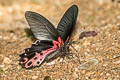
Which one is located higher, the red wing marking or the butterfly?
the butterfly

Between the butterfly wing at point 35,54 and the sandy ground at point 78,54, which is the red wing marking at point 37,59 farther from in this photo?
the sandy ground at point 78,54

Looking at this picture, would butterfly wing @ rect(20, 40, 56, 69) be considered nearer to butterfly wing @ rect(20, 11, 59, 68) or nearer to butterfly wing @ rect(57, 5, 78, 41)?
butterfly wing @ rect(20, 11, 59, 68)

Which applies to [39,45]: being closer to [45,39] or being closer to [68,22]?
[45,39]

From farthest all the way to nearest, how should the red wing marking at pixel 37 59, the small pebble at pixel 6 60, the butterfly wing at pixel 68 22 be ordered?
the small pebble at pixel 6 60, the red wing marking at pixel 37 59, the butterfly wing at pixel 68 22

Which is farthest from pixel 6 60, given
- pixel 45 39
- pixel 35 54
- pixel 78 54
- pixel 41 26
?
pixel 78 54

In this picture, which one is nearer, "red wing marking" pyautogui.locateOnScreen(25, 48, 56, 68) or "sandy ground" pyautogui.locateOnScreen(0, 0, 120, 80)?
"sandy ground" pyautogui.locateOnScreen(0, 0, 120, 80)

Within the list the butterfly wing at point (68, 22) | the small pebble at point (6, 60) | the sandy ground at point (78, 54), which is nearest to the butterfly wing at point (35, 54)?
the sandy ground at point (78, 54)

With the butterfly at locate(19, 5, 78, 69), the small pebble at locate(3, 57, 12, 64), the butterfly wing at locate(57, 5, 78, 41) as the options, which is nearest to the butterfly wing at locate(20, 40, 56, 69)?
the butterfly at locate(19, 5, 78, 69)
